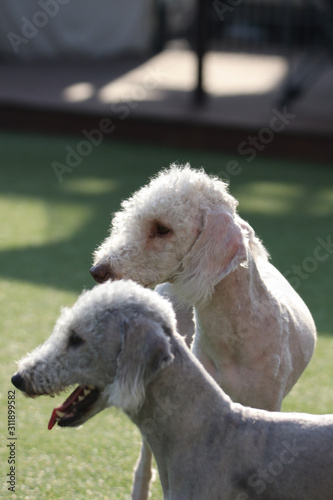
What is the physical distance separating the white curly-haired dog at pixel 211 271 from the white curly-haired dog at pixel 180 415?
1.45ft

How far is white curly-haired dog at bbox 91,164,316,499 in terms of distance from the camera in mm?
2707

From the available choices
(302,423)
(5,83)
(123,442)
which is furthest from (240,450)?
(5,83)

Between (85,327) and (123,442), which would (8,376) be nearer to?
(123,442)

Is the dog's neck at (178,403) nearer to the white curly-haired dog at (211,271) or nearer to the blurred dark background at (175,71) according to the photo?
the white curly-haired dog at (211,271)

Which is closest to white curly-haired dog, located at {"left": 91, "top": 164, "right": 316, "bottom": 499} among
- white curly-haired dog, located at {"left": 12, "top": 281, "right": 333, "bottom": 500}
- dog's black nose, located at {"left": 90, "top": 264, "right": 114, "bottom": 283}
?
dog's black nose, located at {"left": 90, "top": 264, "right": 114, "bottom": 283}

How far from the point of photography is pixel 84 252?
5762 mm

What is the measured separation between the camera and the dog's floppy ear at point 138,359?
2.12 metres

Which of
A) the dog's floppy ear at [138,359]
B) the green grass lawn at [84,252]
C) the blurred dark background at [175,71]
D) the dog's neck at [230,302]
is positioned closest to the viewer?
the dog's floppy ear at [138,359]

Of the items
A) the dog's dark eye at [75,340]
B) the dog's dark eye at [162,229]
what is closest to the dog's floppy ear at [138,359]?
the dog's dark eye at [75,340]

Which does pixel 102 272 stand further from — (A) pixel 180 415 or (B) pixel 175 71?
(B) pixel 175 71

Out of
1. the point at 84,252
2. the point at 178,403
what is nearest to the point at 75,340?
Result: the point at 178,403

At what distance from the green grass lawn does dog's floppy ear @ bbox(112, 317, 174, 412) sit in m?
0.22

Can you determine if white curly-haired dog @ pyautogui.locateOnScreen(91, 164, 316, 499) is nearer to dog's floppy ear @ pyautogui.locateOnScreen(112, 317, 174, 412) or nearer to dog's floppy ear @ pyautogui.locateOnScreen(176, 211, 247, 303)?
dog's floppy ear @ pyautogui.locateOnScreen(176, 211, 247, 303)

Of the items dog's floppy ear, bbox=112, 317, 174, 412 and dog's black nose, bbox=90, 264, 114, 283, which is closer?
dog's floppy ear, bbox=112, 317, 174, 412
